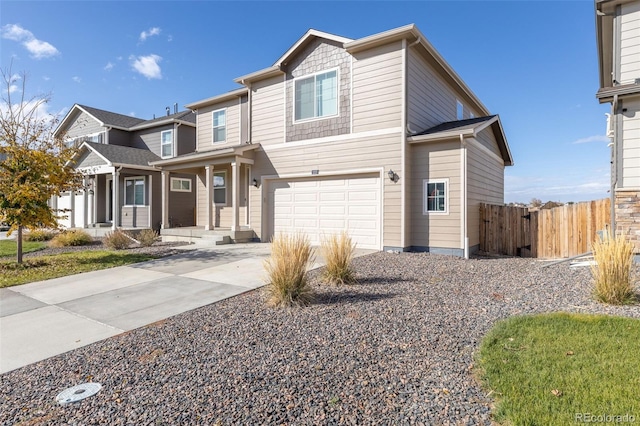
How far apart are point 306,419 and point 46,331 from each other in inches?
152

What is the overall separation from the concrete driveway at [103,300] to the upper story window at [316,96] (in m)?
5.52

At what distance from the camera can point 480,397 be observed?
2465 millimetres

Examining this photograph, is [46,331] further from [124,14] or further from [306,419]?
[124,14]

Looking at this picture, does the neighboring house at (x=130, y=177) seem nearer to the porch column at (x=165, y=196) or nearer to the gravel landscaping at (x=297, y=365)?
the porch column at (x=165, y=196)

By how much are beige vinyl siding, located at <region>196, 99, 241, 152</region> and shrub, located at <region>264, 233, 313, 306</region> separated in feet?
32.2

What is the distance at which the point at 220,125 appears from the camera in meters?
14.4

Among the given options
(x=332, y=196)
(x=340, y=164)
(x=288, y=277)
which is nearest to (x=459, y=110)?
(x=340, y=164)

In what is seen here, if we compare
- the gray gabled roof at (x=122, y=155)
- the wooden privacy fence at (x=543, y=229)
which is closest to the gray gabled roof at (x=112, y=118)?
the gray gabled roof at (x=122, y=155)

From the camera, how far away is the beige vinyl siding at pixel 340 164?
9.49 m

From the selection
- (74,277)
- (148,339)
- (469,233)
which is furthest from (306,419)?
(469,233)

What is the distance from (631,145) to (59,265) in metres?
13.7

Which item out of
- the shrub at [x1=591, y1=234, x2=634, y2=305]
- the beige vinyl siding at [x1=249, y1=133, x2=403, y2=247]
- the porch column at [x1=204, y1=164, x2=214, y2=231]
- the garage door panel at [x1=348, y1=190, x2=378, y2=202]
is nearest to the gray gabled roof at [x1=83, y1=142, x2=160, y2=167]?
the porch column at [x1=204, y1=164, x2=214, y2=231]

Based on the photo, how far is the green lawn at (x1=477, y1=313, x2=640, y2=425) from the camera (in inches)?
87.1

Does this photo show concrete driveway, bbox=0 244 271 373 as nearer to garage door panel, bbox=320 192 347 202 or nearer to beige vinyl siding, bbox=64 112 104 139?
garage door panel, bbox=320 192 347 202
